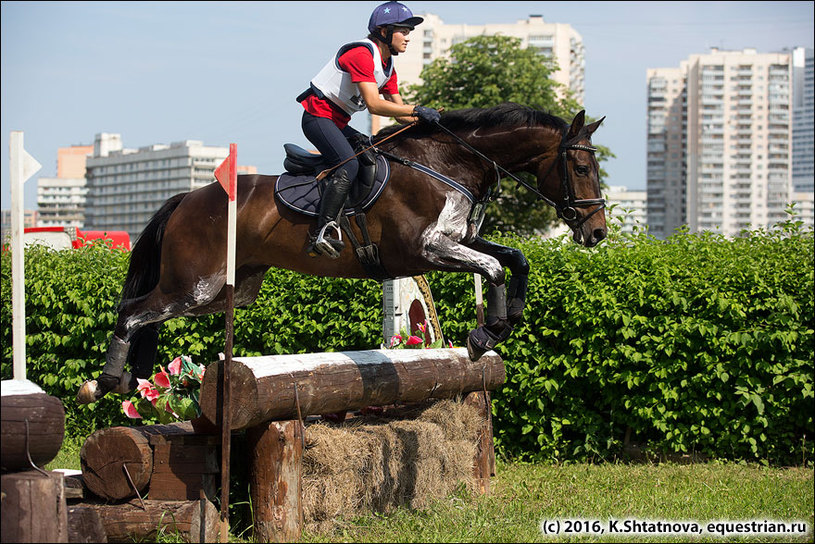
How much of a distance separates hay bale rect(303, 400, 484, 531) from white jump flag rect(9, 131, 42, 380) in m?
1.53

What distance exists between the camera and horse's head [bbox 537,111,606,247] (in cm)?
535

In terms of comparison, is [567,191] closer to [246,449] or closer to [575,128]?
[575,128]

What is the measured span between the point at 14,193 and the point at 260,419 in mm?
1610

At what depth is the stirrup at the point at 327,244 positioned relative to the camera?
5.09m

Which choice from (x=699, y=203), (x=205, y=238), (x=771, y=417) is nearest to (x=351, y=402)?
(x=205, y=238)

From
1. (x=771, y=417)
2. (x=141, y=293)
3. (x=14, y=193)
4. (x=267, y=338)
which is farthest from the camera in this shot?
(x=267, y=338)

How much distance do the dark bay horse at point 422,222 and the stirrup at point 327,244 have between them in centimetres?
13

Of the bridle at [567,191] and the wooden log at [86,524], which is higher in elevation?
the bridle at [567,191]

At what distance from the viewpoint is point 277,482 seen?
15.0 feet

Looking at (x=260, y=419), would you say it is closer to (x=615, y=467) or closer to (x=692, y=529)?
(x=692, y=529)

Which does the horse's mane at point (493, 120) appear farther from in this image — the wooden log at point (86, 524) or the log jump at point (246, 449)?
the wooden log at point (86, 524)

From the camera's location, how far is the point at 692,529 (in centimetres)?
498

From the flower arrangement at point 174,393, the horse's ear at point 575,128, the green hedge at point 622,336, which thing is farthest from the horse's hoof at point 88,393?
the horse's ear at point 575,128

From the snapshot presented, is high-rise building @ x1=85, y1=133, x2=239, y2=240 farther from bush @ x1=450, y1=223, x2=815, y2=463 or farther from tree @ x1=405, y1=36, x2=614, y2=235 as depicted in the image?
bush @ x1=450, y1=223, x2=815, y2=463
